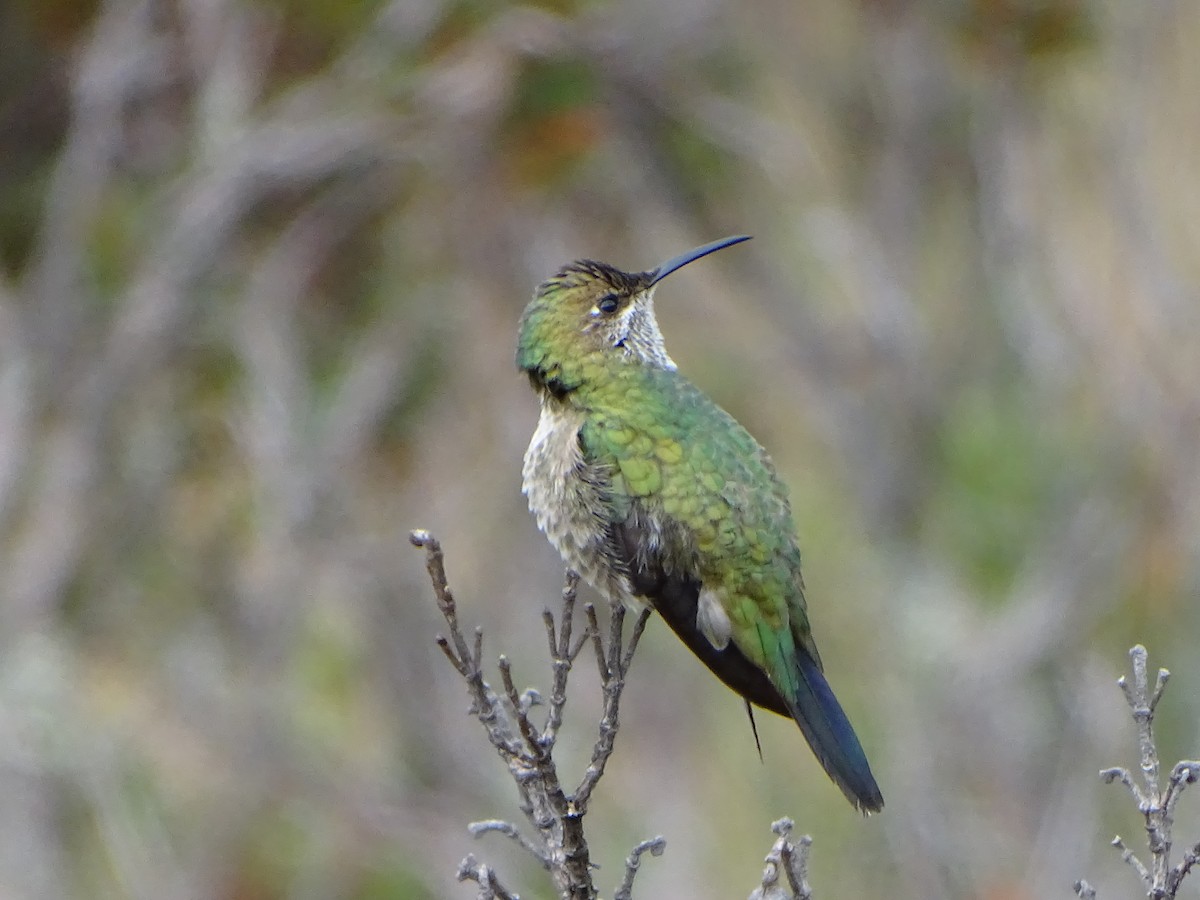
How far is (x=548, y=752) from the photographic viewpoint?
2.80 m

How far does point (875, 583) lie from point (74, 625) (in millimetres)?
4456

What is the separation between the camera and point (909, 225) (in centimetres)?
930

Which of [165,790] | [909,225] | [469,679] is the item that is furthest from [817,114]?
[469,679]

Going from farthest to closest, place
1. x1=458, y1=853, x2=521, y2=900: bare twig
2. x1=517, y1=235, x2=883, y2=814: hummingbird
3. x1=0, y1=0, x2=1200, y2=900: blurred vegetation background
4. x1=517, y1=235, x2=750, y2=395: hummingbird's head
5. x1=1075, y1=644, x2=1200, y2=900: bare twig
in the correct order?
1. x1=0, y1=0, x2=1200, y2=900: blurred vegetation background
2. x1=517, y1=235, x2=750, y2=395: hummingbird's head
3. x1=517, y1=235, x2=883, y2=814: hummingbird
4. x1=458, y1=853, x2=521, y2=900: bare twig
5. x1=1075, y1=644, x2=1200, y2=900: bare twig

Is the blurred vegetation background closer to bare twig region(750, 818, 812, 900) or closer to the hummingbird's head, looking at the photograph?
the hummingbird's head

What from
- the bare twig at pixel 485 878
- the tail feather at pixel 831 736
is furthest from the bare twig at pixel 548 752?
the tail feather at pixel 831 736

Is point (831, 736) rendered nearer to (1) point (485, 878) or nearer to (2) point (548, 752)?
(2) point (548, 752)

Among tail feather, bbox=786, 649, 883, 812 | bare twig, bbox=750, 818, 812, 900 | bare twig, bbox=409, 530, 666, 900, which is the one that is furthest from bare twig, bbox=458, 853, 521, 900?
tail feather, bbox=786, 649, 883, 812

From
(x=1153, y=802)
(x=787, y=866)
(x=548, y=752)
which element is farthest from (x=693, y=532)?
(x=1153, y=802)

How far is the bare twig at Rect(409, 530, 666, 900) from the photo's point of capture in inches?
106

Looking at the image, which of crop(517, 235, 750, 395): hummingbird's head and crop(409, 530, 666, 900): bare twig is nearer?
crop(409, 530, 666, 900): bare twig

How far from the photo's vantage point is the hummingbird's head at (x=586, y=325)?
155 inches

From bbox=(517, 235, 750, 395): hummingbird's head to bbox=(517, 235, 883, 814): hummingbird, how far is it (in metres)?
0.12

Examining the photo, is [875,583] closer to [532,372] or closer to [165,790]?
[165,790]
